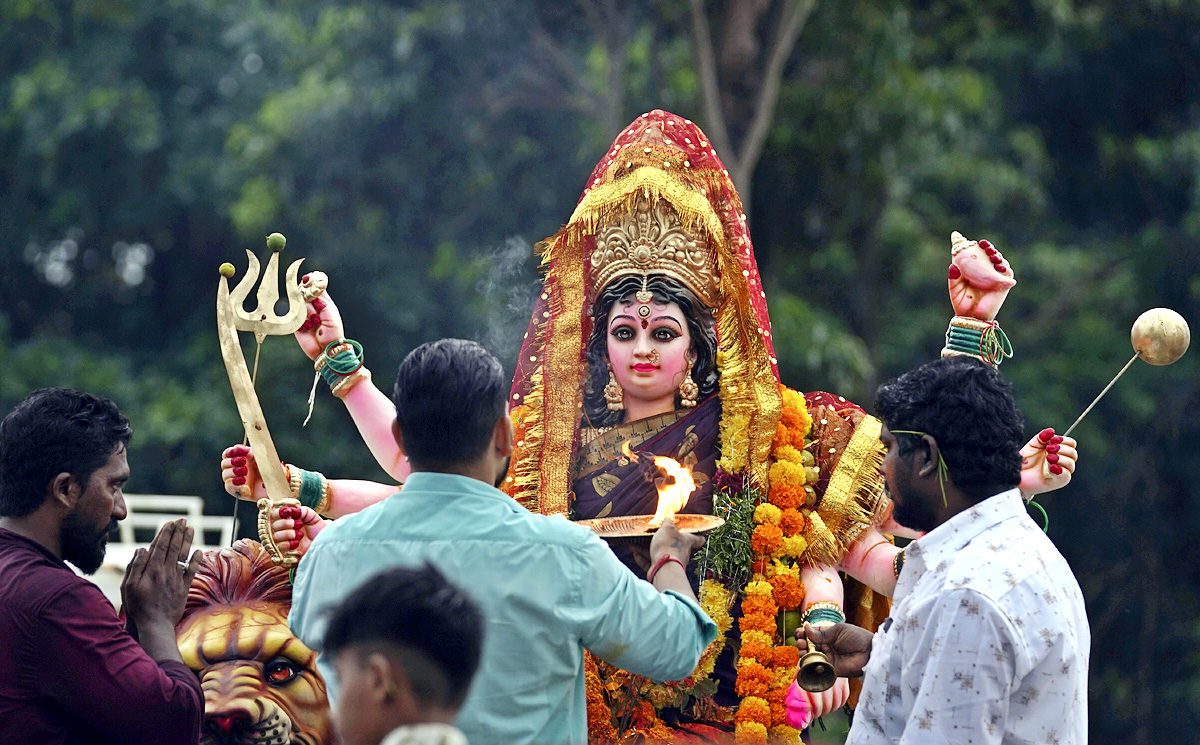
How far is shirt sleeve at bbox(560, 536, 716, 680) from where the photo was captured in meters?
2.62

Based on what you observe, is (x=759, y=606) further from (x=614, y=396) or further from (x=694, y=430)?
(x=614, y=396)

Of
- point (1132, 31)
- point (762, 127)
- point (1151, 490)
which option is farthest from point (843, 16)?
point (1151, 490)

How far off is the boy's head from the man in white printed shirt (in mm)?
1008

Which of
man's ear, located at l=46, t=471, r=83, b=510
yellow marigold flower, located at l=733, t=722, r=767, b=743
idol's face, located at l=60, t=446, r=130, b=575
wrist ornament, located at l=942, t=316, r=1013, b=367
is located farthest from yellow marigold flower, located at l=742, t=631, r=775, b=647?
man's ear, located at l=46, t=471, r=83, b=510

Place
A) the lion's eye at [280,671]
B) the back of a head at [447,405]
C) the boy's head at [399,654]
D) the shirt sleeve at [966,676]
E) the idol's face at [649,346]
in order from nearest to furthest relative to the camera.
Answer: the boy's head at [399,654], the shirt sleeve at [966,676], the back of a head at [447,405], the lion's eye at [280,671], the idol's face at [649,346]

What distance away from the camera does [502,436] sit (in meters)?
2.78

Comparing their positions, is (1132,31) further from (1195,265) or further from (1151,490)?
(1151,490)

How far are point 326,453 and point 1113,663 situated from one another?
7896mm

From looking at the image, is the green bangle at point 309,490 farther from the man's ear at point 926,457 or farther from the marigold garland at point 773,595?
the man's ear at point 926,457

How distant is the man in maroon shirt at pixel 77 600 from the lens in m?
2.92

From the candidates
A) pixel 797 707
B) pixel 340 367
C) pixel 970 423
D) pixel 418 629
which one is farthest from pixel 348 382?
pixel 418 629

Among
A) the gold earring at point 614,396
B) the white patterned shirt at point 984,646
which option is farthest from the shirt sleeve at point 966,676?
the gold earring at point 614,396

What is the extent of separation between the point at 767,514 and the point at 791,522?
89mm

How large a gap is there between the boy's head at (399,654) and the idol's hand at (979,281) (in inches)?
109
